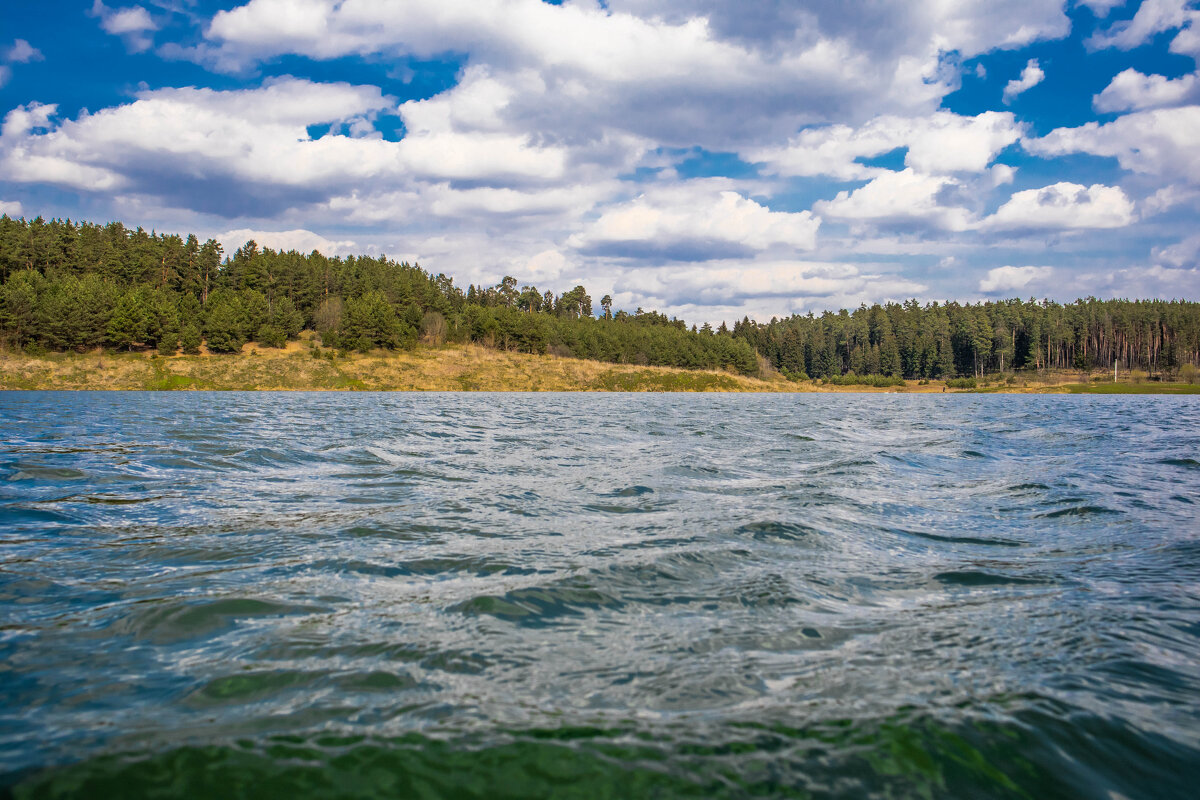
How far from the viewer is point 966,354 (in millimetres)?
153750

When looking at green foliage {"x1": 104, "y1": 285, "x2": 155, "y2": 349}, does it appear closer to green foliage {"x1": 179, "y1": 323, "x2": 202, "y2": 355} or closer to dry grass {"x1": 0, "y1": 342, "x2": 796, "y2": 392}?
dry grass {"x1": 0, "y1": 342, "x2": 796, "y2": 392}

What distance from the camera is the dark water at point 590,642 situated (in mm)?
3057

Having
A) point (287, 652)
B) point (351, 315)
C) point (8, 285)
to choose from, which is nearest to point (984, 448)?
point (287, 652)

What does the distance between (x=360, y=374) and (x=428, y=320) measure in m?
24.3

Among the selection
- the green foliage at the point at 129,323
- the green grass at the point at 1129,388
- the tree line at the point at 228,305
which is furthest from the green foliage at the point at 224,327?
the green grass at the point at 1129,388

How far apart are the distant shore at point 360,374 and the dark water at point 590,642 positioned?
7311 centimetres

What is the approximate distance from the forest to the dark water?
82006mm

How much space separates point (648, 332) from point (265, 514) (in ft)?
435

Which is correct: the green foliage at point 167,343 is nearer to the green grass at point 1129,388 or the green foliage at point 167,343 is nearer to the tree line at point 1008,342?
the tree line at point 1008,342

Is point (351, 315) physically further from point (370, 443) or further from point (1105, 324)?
point (1105, 324)

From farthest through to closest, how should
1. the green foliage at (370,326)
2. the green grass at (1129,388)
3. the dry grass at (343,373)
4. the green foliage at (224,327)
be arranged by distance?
the green grass at (1129,388)
the green foliage at (370,326)
the green foliage at (224,327)
the dry grass at (343,373)

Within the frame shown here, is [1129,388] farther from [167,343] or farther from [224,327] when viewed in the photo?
[167,343]

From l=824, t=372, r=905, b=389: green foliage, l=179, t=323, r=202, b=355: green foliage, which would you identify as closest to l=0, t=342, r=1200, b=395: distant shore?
l=179, t=323, r=202, b=355: green foliage

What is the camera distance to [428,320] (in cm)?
10575
